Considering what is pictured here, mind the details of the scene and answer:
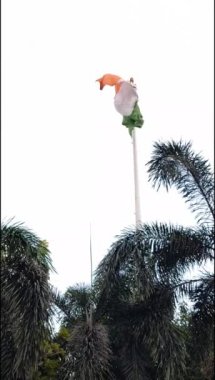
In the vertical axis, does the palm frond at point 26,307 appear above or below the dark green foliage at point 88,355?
above

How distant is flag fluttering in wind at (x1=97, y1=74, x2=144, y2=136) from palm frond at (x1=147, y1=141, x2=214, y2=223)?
203cm

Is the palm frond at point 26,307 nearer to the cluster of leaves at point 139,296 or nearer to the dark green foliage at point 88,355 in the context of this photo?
the cluster of leaves at point 139,296

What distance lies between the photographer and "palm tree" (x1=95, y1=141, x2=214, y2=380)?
41.6 ft

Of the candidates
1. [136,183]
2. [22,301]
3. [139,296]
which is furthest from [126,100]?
[22,301]

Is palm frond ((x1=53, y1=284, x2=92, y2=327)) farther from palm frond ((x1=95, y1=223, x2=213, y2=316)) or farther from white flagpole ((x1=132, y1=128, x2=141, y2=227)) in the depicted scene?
palm frond ((x1=95, y1=223, x2=213, y2=316))

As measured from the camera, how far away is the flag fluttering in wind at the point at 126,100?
51.0 feet

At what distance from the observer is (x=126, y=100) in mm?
15633

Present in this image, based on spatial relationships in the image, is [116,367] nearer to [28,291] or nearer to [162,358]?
[162,358]

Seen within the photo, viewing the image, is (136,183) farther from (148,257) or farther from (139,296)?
(139,296)

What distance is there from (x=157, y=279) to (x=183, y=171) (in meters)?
2.33

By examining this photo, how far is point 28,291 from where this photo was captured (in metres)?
11.4

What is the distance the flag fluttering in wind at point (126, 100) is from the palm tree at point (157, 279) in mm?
2103

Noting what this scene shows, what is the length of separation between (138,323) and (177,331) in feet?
2.79

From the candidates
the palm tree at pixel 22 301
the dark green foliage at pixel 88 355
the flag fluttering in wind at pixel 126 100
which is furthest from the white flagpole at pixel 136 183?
the palm tree at pixel 22 301
